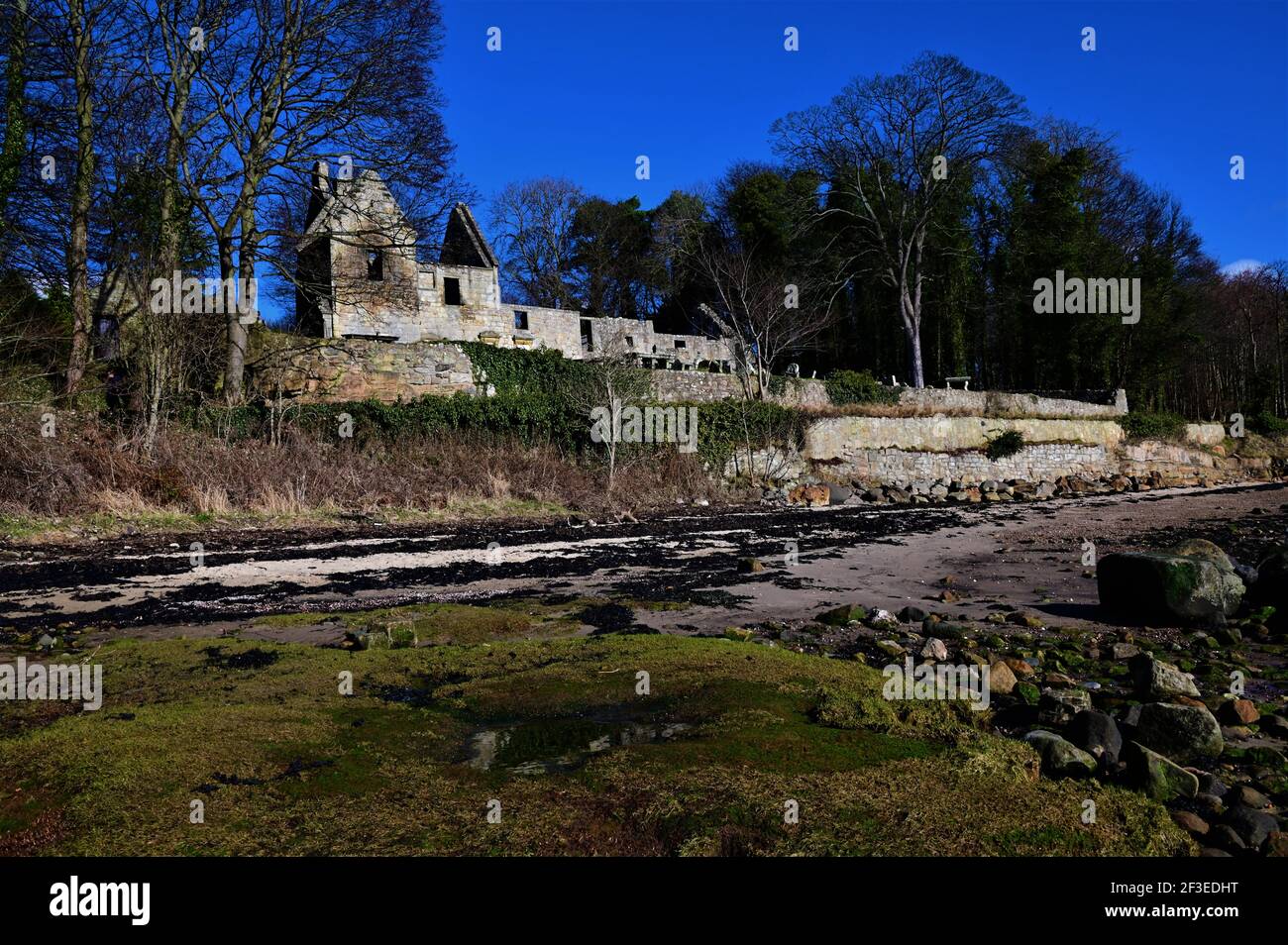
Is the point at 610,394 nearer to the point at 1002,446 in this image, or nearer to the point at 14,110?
the point at 14,110

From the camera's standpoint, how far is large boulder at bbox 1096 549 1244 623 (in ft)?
27.7

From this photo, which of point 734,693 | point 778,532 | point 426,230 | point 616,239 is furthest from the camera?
point 616,239

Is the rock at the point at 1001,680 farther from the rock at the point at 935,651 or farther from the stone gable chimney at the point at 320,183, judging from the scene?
the stone gable chimney at the point at 320,183

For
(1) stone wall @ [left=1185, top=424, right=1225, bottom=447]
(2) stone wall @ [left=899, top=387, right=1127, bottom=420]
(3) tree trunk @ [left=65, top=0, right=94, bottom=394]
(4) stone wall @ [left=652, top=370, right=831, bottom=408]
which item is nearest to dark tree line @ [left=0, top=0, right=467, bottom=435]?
(3) tree trunk @ [left=65, top=0, right=94, bottom=394]

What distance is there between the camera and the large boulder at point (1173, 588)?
8.45m

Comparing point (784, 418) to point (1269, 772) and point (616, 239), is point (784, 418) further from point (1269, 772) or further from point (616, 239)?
point (616, 239)

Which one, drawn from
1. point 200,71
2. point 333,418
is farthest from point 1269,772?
point 200,71

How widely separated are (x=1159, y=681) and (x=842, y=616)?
299cm

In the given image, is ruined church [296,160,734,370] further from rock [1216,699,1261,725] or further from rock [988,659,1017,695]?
rock [1216,699,1261,725]

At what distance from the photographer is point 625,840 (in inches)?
125

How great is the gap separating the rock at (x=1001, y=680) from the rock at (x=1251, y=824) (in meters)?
1.98

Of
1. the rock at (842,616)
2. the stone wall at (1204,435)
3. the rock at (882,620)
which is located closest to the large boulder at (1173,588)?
the rock at (882,620)

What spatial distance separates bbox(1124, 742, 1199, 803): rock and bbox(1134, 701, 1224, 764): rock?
0.49 metres
